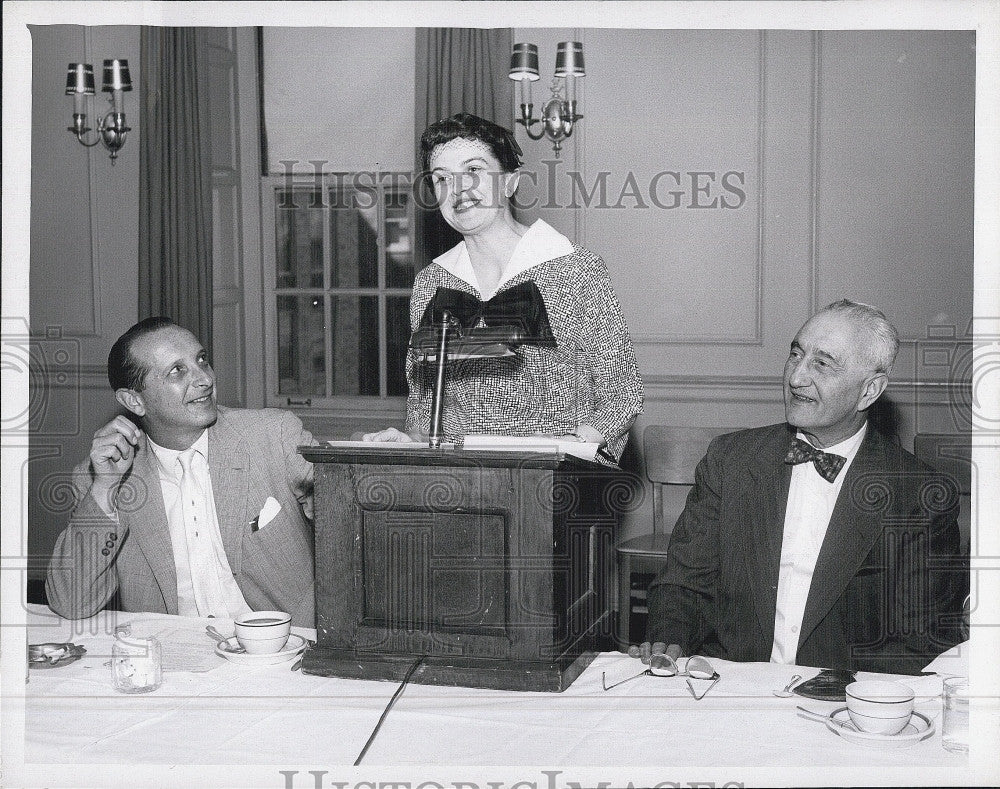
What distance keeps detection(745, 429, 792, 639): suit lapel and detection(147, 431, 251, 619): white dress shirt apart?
4.27 feet

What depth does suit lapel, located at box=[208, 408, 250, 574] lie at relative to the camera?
2764 mm

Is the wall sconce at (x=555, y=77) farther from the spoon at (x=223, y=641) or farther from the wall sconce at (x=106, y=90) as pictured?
the spoon at (x=223, y=641)

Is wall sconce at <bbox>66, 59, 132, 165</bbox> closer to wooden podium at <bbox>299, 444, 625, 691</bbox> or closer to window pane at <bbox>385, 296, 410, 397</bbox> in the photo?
window pane at <bbox>385, 296, 410, 397</bbox>

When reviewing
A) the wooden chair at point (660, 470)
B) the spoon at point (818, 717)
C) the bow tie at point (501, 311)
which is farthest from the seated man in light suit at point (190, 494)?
the wooden chair at point (660, 470)

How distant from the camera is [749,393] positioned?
5.14 meters

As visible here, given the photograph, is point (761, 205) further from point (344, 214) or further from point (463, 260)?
point (463, 260)

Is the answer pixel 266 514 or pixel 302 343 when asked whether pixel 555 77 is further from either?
pixel 266 514

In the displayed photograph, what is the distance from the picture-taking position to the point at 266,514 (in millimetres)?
2762

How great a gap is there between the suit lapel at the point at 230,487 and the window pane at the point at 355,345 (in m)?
2.91

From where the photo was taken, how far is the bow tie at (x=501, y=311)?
6.70 feet

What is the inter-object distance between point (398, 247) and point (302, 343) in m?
0.74

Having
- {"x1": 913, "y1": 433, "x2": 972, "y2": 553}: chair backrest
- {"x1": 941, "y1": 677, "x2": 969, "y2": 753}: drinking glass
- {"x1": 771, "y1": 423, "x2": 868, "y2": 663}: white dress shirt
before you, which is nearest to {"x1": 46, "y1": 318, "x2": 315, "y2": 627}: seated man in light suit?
{"x1": 771, "y1": 423, "x2": 868, "y2": 663}: white dress shirt

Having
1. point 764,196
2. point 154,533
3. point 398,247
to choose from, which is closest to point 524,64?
point 764,196

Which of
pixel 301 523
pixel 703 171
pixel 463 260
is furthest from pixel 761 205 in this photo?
pixel 301 523
